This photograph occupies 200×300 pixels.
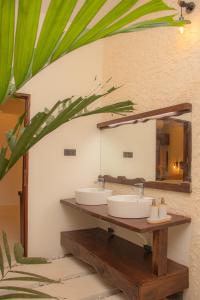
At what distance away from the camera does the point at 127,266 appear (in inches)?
76.3

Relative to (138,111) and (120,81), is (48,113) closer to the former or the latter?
(138,111)

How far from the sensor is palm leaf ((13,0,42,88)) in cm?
40

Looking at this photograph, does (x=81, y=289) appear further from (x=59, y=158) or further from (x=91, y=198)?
(x=59, y=158)

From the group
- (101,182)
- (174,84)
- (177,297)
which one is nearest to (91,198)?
(101,182)

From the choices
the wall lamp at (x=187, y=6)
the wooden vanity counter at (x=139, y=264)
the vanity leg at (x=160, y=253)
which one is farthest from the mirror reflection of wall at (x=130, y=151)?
the wall lamp at (x=187, y=6)

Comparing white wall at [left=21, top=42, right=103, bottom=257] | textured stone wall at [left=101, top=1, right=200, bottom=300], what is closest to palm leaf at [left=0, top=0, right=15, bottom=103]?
textured stone wall at [left=101, top=1, right=200, bottom=300]

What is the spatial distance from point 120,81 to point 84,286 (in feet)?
6.31

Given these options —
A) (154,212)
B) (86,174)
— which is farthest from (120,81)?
(154,212)

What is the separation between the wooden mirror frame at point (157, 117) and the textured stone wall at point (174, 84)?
0.14ft

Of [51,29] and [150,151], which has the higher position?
[51,29]

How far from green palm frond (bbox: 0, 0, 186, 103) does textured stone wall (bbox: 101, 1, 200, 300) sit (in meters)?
1.61

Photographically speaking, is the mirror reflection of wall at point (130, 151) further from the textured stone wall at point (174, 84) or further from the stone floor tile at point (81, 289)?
the stone floor tile at point (81, 289)

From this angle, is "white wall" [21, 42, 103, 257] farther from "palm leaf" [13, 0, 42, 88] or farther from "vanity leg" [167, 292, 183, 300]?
"palm leaf" [13, 0, 42, 88]

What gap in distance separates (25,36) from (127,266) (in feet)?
6.09
